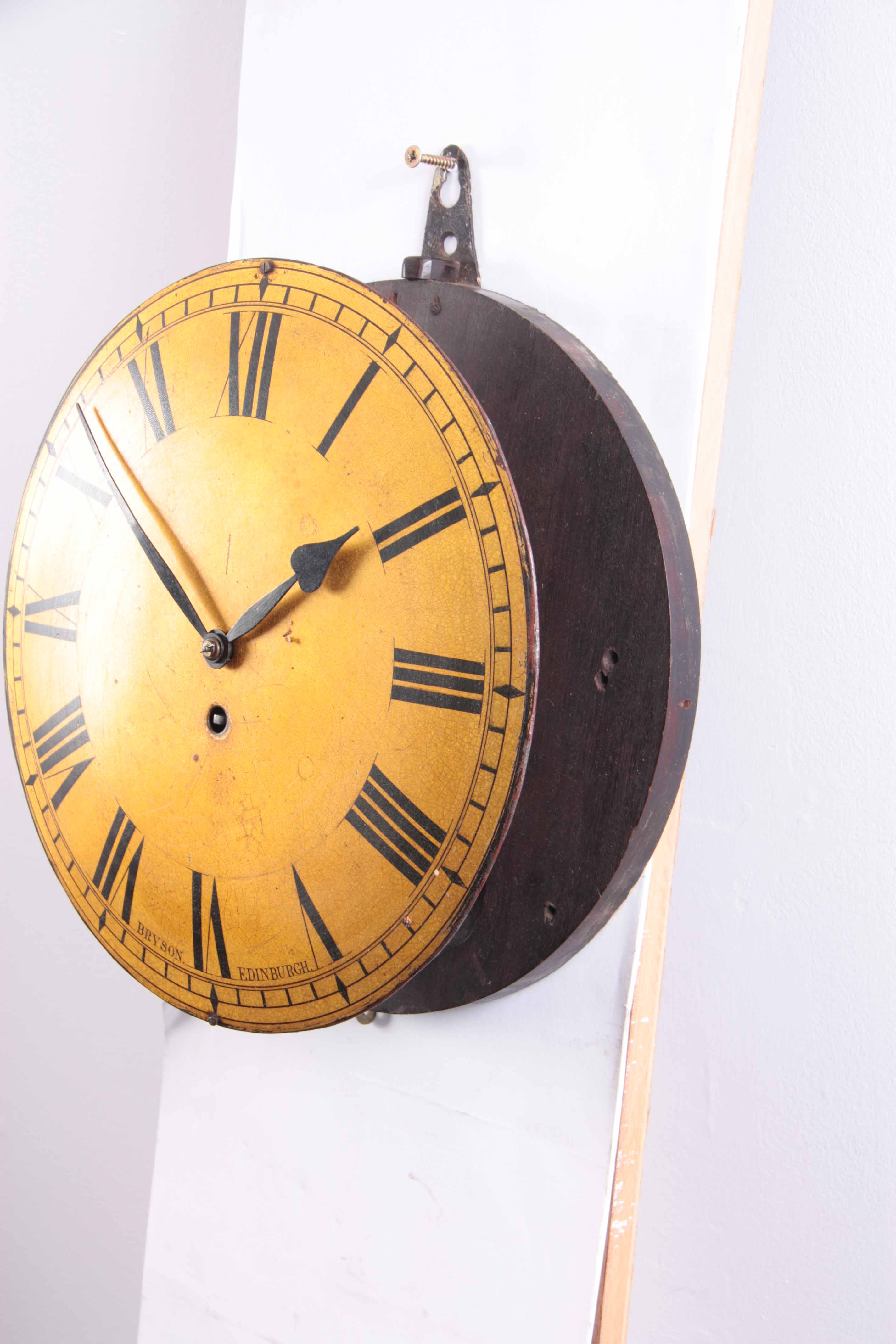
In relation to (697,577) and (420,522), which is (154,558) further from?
(697,577)

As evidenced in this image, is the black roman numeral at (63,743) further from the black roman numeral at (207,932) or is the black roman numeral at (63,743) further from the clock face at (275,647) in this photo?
the black roman numeral at (207,932)

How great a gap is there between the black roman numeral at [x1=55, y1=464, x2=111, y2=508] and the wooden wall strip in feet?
1.17

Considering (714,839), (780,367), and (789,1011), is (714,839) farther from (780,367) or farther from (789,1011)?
(780,367)

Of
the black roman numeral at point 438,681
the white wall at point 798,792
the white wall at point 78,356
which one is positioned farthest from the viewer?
the white wall at point 78,356

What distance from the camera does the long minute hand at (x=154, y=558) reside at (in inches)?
25.5

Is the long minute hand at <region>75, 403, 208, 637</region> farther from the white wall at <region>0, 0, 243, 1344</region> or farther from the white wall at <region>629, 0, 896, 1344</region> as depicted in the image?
the white wall at <region>0, 0, 243, 1344</region>

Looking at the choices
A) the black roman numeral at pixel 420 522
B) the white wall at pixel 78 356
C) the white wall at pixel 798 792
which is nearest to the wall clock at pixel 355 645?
the black roman numeral at pixel 420 522

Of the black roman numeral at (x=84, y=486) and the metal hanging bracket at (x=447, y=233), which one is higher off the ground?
the metal hanging bracket at (x=447, y=233)

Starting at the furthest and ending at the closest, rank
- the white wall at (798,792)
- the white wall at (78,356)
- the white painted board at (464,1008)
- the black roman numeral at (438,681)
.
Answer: the white wall at (78,356) < the white wall at (798,792) < the white painted board at (464,1008) < the black roman numeral at (438,681)

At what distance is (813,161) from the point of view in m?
0.79

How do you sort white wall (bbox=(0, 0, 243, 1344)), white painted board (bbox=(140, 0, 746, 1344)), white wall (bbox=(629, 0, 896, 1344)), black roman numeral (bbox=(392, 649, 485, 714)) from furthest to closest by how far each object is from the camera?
white wall (bbox=(0, 0, 243, 1344)), white wall (bbox=(629, 0, 896, 1344)), white painted board (bbox=(140, 0, 746, 1344)), black roman numeral (bbox=(392, 649, 485, 714))

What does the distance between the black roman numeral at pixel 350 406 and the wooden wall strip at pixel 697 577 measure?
19 cm

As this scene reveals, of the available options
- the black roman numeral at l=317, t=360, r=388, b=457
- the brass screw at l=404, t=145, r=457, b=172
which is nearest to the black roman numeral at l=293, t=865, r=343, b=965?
the black roman numeral at l=317, t=360, r=388, b=457

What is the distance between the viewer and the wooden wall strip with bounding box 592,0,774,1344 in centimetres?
64
